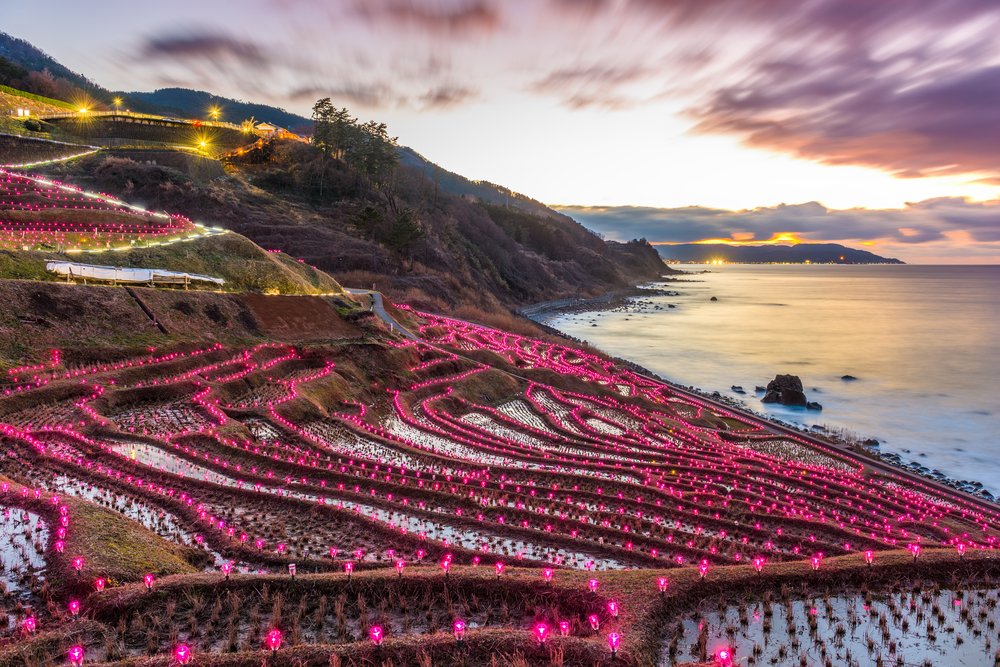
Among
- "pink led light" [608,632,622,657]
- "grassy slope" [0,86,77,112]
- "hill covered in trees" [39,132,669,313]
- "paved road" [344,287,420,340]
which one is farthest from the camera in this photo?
"grassy slope" [0,86,77,112]

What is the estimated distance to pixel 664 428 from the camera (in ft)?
111

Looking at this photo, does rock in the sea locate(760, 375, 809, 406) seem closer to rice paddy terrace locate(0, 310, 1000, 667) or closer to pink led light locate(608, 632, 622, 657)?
rice paddy terrace locate(0, 310, 1000, 667)

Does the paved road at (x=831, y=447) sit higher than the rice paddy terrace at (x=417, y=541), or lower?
lower

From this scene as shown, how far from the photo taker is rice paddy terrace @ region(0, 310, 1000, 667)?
918 cm

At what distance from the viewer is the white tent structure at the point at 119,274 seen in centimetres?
2866

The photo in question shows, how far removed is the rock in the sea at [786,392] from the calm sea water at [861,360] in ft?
3.92

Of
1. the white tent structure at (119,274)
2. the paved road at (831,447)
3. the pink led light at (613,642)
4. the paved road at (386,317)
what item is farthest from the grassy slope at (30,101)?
the pink led light at (613,642)

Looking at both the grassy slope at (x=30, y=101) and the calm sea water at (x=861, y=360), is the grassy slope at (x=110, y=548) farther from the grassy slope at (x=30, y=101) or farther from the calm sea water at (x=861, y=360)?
the grassy slope at (x=30, y=101)

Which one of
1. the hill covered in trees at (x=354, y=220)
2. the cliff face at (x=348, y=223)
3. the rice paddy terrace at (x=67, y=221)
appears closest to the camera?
the rice paddy terrace at (x=67, y=221)

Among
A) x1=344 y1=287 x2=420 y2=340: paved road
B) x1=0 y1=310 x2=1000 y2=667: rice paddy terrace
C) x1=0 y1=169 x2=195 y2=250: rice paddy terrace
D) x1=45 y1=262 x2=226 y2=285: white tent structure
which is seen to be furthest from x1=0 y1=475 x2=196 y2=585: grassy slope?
x1=344 y1=287 x2=420 y2=340: paved road

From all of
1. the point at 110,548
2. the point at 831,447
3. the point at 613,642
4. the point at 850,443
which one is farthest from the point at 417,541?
the point at 850,443

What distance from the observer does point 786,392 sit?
49.7 m

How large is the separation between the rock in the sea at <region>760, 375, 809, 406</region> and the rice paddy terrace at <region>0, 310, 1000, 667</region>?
2188 centimetres

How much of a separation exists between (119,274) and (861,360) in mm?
88560
